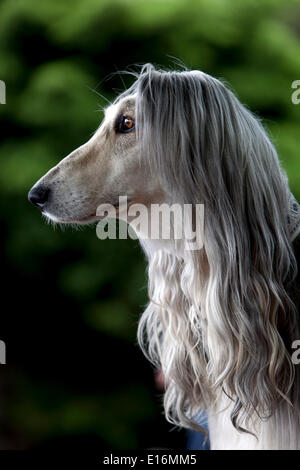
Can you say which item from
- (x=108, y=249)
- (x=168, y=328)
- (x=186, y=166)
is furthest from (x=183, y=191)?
(x=108, y=249)

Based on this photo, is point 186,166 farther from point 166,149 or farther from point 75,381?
point 75,381

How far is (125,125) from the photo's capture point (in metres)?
0.90

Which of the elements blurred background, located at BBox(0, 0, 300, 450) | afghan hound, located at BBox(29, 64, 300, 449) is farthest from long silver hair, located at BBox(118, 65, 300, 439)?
blurred background, located at BBox(0, 0, 300, 450)

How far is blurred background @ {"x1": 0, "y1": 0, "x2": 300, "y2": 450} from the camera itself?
143 cm

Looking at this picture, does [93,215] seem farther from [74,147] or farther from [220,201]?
[74,147]

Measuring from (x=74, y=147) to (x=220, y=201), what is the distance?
638 millimetres

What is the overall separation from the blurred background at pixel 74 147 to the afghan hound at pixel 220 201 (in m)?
0.49

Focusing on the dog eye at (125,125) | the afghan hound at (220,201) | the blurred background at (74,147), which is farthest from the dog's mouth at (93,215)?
the blurred background at (74,147)

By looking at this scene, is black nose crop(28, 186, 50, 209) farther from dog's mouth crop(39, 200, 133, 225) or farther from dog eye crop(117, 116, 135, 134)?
dog eye crop(117, 116, 135, 134)

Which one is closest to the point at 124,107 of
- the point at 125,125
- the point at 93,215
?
the point at 125,125

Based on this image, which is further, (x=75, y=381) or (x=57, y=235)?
(x=75, y=381)

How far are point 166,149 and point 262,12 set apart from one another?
79 centimetres
